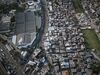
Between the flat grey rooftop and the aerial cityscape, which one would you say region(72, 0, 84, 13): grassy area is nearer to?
the aerial cityscape

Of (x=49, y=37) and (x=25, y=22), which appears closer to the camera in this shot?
(x=49, y=37)

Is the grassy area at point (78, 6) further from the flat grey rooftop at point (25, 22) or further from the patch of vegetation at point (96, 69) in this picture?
the patch of vegetation at point (96, 69)

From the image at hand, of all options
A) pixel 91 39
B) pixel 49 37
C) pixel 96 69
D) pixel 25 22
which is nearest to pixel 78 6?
pixel 91 39

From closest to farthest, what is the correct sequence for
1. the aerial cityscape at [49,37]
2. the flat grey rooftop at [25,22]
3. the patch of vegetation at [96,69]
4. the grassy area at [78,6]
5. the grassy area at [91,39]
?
the patch of vegetation at [96,69], the aerial cityscape at [49,37], the grassy area at [91,39], the flat grey rooftop at [25,22], the grassy area at [78,6]

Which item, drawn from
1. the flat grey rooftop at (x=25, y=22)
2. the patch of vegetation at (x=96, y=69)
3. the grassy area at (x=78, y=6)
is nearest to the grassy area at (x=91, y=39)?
the patch of vegetation at (x=96, y=69)

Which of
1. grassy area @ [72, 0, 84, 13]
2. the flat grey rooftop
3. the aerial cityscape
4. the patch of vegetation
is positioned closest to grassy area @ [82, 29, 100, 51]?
the aerial cityscape

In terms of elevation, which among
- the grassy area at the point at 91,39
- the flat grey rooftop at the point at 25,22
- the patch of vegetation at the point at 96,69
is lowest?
the patch of vegetation at the point at 96,69

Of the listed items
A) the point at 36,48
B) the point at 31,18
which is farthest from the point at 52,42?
the point at 31,18

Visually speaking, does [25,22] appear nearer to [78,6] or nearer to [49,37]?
[49,37]

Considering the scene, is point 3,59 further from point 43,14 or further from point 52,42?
point 43,14
